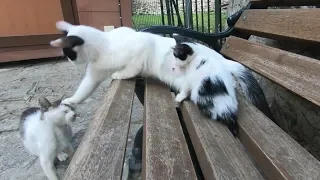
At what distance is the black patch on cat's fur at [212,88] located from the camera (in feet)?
3.50

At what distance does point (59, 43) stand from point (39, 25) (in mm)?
2885

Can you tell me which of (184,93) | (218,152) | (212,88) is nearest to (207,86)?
(212,88)

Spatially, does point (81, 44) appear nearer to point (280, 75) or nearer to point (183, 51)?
point (183, 51)

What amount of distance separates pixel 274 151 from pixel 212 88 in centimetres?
37

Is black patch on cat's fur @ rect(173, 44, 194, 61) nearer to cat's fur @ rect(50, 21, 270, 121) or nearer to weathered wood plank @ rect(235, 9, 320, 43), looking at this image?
cat's fur @ rect(50, 21, 270, 121)

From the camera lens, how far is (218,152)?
0.75 m

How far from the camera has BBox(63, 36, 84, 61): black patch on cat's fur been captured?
1234mm

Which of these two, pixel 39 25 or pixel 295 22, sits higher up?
pixel 295 22

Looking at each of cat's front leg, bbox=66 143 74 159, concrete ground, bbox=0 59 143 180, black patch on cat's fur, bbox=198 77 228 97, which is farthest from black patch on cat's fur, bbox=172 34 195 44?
cat's front leg, bbox=66 143 74 159

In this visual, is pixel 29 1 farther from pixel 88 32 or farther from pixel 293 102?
pixel 293 102

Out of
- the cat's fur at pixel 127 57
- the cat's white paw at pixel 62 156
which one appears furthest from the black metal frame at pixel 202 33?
the cat's white paw at pixel 62 156

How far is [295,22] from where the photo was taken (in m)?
1.10

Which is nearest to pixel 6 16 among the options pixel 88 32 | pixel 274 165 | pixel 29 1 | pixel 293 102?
pixel 29 1

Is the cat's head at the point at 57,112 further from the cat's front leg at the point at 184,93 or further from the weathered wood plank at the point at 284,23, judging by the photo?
the weathered wood plank at the point at 284,23
